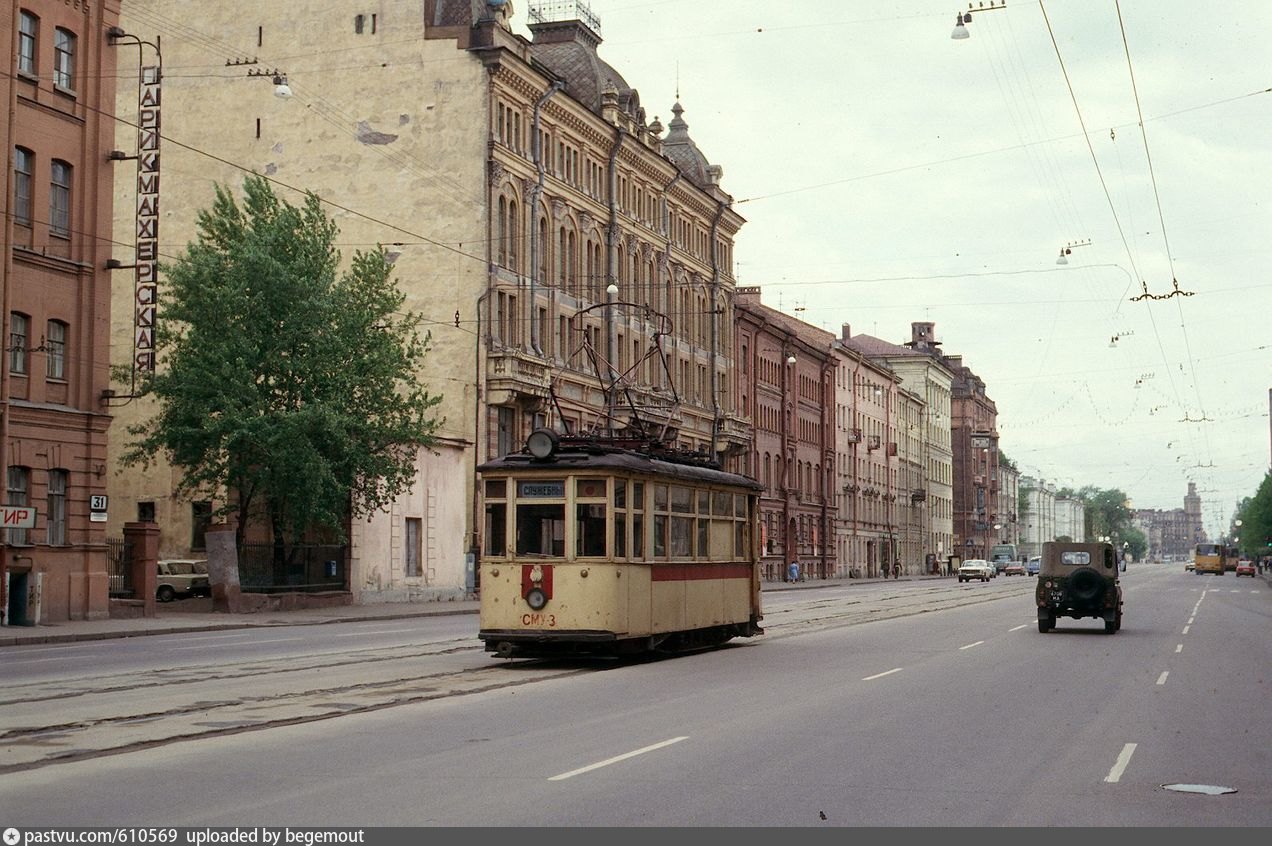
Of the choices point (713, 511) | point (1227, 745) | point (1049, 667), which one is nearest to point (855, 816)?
point (1227, 745)

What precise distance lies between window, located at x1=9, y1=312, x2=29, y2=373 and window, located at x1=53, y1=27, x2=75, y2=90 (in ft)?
18.2

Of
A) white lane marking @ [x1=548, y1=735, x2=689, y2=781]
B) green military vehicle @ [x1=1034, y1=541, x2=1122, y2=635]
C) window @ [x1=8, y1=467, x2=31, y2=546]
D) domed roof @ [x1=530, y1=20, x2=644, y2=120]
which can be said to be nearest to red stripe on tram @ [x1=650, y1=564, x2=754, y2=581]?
green military vehicle @ [x1=1034, y1=541, x2=1122, y2=635]

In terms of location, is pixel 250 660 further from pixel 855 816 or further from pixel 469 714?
pixel 855 816

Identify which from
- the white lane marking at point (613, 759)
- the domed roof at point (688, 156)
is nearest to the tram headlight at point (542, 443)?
the white lane marking at point (613, 759)

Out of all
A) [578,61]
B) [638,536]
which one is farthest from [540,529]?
[578,61]

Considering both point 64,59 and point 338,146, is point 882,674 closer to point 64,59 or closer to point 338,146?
point 64,59

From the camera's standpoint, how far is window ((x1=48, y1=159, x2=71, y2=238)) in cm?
3616

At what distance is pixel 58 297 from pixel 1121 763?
30030mm

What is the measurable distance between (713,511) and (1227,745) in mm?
12753

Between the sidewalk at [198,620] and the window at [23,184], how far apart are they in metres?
9.07

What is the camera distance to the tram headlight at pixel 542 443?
842 inches

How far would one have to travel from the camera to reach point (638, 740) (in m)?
12.8

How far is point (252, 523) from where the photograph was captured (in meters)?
47.8

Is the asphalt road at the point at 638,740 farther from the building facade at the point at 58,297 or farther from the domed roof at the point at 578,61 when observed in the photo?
the domed roof at the point at 578,61
